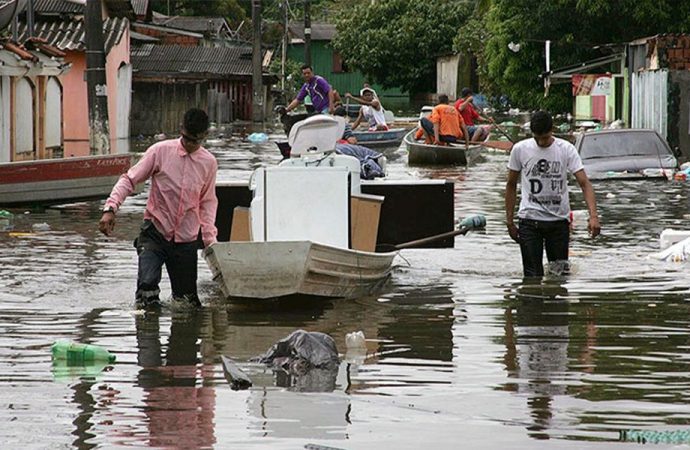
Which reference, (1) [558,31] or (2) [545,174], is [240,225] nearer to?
(2) [545,174]

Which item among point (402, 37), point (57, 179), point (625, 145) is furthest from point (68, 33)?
point (402, 37)

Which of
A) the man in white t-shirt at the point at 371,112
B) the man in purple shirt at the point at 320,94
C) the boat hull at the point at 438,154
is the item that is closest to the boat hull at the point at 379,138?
the man in white t-shirt at the point at 371,112

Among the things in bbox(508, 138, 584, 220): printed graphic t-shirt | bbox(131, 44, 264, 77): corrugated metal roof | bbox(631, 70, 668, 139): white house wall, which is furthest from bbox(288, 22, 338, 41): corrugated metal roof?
bbox(508, 138, 584, 220): printed graphic t-shirt

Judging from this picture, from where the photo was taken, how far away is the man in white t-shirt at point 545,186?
512 inches

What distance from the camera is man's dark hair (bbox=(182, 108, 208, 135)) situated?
11445 mm

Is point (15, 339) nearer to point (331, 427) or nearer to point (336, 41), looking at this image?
point (331, 427)

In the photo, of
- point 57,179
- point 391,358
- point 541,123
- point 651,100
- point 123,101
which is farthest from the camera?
point 123,101

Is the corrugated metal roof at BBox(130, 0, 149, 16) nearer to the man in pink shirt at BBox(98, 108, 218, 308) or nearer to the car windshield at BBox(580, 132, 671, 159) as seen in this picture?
the car windshield at BBox(580, 132, 671, 159)

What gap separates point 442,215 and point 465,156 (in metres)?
17.8

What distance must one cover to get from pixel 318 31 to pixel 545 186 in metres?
103

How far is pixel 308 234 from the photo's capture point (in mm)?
13320

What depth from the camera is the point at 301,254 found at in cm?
1196

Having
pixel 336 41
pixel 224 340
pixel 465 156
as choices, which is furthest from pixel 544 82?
pixel 224 340

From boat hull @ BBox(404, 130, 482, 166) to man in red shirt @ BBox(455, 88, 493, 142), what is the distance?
1.07 m
